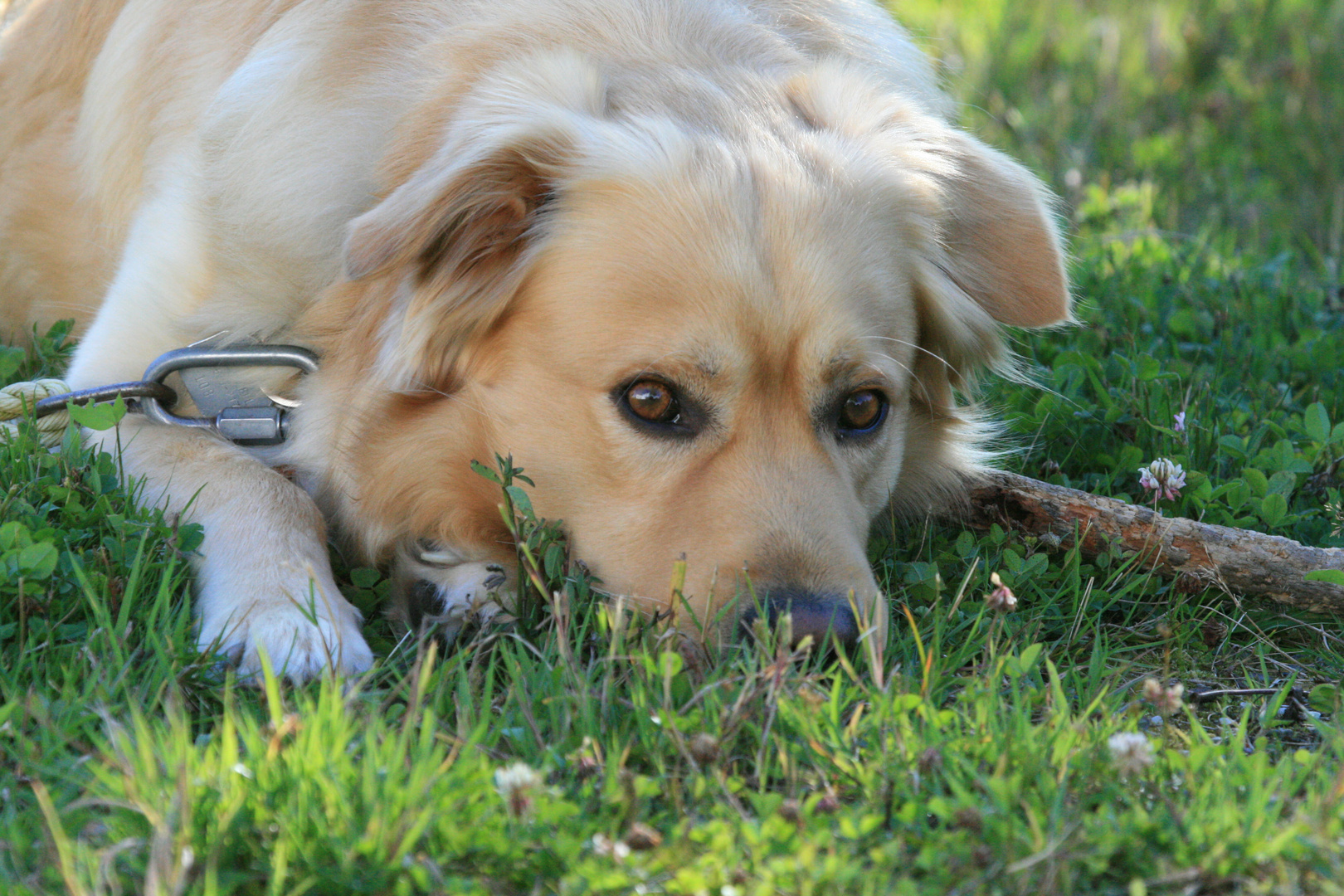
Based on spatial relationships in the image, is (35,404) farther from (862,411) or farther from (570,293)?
(862,411)

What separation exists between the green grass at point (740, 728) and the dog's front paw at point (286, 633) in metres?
0.06

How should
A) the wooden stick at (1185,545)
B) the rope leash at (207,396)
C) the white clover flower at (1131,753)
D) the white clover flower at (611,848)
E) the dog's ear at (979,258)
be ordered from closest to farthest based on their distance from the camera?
the white clover flower at (611,848) < the white clover flower at (1131,753) < the wooden stick at (1185,545) < the rope leash at (207,396) < the dog's ear at (979,258)

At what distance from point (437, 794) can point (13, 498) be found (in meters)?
1.28

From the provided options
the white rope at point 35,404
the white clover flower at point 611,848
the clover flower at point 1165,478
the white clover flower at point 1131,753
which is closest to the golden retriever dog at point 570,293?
the white rope at point 35,404

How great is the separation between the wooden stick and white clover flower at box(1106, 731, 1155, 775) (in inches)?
38.4

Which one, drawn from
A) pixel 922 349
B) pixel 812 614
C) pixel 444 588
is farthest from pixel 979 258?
pixel 444 588

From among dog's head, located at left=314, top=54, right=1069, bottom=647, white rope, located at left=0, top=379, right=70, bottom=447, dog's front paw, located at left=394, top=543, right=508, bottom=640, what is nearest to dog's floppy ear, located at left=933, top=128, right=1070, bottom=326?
dog's head, located at left=314, top=54, right=1069, bottom=647

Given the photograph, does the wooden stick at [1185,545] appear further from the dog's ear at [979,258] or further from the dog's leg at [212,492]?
the dog's leg at [212,492]

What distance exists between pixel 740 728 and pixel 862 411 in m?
0.96

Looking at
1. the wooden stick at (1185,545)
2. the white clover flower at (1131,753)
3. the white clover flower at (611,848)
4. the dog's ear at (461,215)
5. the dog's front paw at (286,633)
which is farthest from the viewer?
the wooden stick at (1185,545)

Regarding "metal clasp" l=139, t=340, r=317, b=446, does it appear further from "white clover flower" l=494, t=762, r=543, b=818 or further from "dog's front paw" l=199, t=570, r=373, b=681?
"white clover flower" l=494, t=762, r=543, b=818

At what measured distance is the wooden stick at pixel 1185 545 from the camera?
2.57 meters

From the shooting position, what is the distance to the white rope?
2793 millimetres

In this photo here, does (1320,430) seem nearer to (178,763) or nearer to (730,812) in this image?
(730,812)
